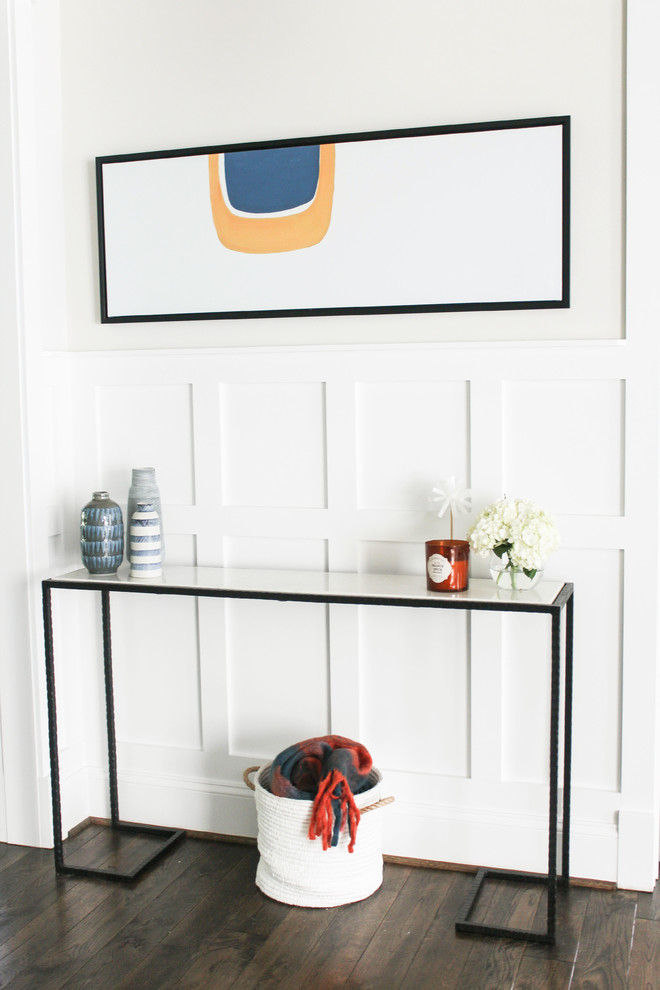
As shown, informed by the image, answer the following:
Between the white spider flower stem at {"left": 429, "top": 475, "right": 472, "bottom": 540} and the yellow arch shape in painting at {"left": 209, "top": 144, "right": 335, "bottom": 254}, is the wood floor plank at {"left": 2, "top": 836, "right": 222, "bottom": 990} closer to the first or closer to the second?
the white spider flower stem at {"left": 429, "top": 475, "right": 472, "bottom": 540}

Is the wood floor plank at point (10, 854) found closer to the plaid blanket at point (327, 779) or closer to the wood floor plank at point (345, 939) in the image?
the plaid blanket at point (327, 779)

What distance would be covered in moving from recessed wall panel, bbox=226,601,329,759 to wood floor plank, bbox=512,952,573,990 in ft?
2.69

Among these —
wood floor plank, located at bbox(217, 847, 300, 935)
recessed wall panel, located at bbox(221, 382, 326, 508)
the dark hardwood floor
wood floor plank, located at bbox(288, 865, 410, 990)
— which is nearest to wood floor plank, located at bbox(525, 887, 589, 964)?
the dark hardwood floor

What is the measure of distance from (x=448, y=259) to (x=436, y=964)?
166cm

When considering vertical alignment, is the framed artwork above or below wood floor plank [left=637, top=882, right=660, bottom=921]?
above

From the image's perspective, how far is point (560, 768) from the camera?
102 inches

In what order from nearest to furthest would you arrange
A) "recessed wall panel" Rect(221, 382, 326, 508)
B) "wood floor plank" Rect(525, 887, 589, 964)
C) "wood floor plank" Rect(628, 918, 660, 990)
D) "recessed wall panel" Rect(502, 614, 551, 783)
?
"wood floor plank" Rect(628, 918, 660, 990) → "wood floor plank" Rect(525, 887, 589, 964) → "recessed wall panel" Rect(502, 614, 551, 783) → "recessed wall panel" Rect(221, 382, 326, 508)

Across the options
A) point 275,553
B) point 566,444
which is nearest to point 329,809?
point 275,553

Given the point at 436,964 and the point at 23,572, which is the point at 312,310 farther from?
the point at 436,964

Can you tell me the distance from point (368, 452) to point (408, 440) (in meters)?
0.11

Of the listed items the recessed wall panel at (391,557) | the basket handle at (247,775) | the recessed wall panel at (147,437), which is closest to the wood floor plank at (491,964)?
the basket handle at (247,775)

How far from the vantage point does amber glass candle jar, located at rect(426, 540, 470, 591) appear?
7.84 feet

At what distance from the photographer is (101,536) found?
8.84 feet

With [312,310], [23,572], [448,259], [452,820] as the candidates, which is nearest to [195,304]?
[312,310]
